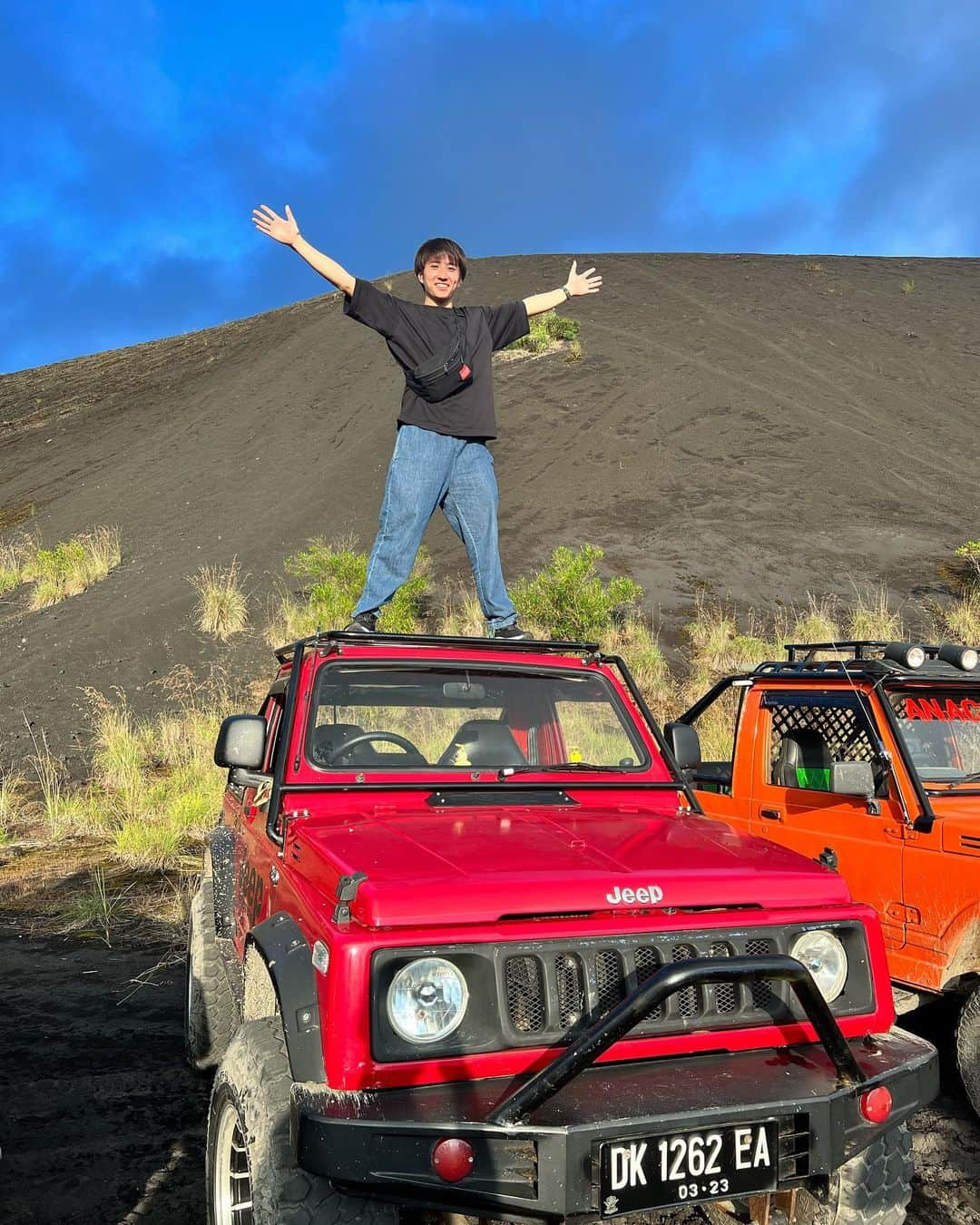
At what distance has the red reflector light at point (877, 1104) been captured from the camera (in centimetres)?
255

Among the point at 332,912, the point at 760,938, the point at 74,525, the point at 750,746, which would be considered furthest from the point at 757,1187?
the point at 74,525

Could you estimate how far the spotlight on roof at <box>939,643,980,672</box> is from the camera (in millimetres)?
5094

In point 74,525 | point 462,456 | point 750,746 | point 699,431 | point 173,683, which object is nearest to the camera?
point 462,456

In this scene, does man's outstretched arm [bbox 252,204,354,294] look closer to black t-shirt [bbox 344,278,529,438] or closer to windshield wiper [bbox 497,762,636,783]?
black t-shirt [bbox 344,278,529,438]

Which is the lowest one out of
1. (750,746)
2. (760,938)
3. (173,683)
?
(760,938)

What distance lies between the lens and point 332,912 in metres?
2.59

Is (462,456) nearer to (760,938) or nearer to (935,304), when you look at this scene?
(760,938)

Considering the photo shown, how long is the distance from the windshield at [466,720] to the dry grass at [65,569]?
60.1ft

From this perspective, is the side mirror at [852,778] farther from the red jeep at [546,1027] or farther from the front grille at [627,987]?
the front grille at [627,987]

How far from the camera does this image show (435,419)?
541 cm

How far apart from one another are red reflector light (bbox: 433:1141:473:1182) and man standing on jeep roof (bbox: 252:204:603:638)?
3.17 m

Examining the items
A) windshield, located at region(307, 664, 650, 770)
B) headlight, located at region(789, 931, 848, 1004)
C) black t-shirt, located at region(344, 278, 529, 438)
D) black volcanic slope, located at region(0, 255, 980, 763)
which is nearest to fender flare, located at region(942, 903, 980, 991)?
windshield, located at region(307, 664, 650, 770)

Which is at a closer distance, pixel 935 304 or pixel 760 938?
pixel 760 938

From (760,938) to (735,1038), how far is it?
0.26 meters
